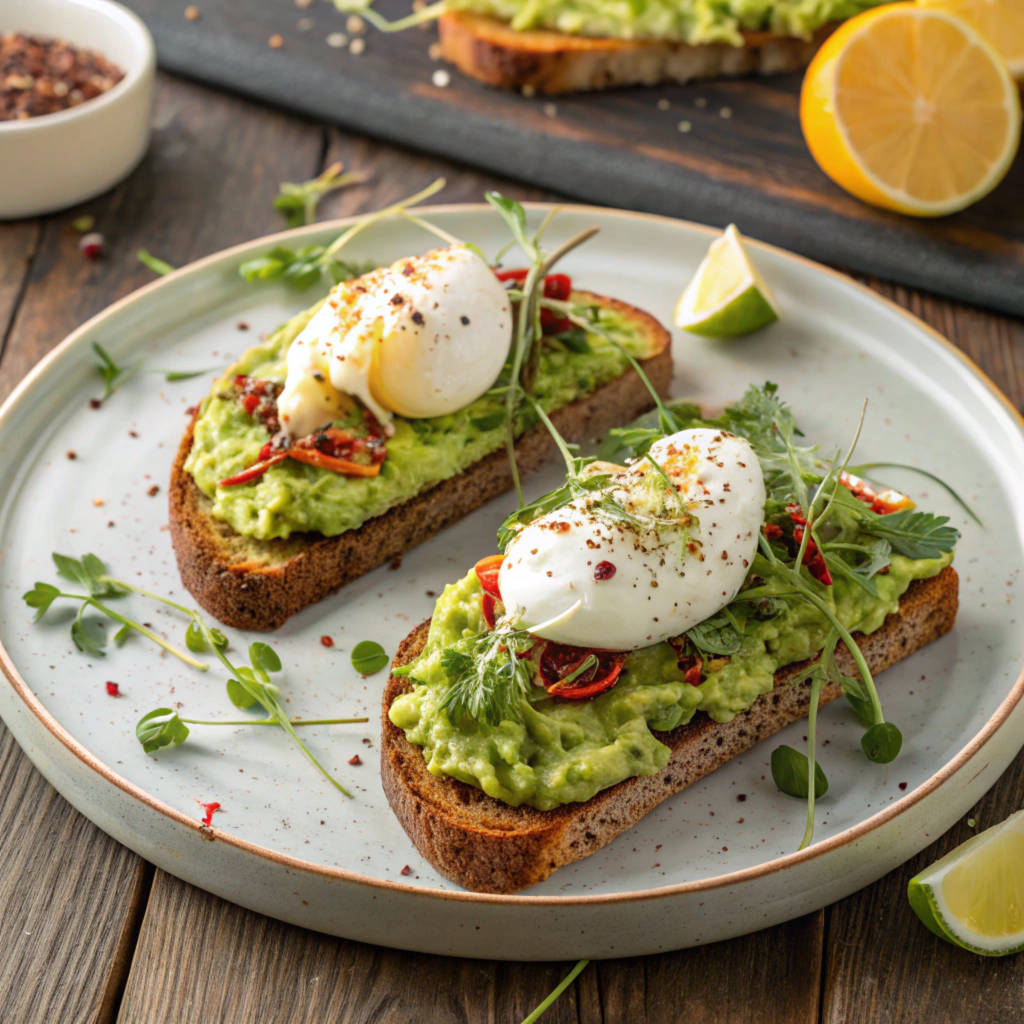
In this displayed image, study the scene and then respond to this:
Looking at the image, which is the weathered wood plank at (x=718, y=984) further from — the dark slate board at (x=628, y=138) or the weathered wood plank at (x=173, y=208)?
the weathered wood plank at (x=173, y=208)

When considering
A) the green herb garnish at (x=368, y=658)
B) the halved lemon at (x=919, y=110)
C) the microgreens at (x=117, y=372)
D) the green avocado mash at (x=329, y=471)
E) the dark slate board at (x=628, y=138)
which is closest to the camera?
the green herb garnish at (x=368, y=658)

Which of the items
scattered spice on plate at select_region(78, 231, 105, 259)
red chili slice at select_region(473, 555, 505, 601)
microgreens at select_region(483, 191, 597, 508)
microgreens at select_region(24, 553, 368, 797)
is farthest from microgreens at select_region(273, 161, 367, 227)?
red chili slice at select_region(473, 555, 505, 601)

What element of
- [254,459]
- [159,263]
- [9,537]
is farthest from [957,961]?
[159,263]

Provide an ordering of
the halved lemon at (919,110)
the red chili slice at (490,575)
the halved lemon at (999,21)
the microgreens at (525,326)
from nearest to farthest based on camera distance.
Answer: the red chili slice at (490,575) < the microgreens at (525,326) < the halved lemon at (919,110) < the halved lemon at (999,21)

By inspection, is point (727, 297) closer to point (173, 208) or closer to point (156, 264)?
point (156, 264)

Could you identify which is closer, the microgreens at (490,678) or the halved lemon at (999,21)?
the microgreens at (490,678)

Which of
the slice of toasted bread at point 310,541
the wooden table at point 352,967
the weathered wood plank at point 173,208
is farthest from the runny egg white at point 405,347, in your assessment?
the weathered wood plank at point 173,208

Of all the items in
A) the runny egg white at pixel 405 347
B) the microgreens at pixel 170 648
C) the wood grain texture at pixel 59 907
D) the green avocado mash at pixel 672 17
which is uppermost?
the green avocado mash at pixel 672 17

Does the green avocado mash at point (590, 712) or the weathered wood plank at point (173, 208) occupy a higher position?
the green avocado mash at point (590, 712)
